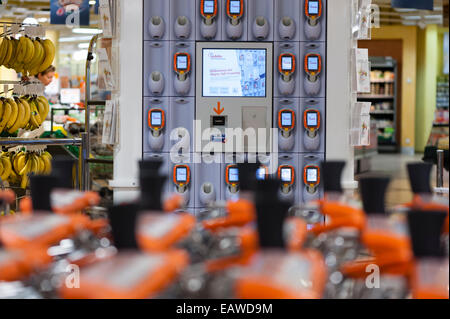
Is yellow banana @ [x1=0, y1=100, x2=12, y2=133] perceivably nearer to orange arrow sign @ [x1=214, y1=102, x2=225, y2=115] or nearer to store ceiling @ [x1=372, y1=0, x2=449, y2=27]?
orange arrow sign @ [x1=214, y1=102, x2=225, y2=115]

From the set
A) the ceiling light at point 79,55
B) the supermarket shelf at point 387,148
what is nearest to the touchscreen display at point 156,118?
the ceiling light at point 79,55

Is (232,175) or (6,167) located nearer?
(232,175)

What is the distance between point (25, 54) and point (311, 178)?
2687 mm

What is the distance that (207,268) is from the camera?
1239mm

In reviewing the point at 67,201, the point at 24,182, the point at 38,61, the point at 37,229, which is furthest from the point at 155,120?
the point at 37,229

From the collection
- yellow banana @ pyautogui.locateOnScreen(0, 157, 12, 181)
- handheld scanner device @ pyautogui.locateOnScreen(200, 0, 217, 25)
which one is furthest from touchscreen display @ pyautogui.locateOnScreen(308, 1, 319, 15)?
yellow banana @ pyautogui.locateOnScreen(0, 157, 12, 181)

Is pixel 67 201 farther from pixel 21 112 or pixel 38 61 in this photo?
pixel 38 61

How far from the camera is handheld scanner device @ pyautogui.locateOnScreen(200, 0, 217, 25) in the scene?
19.8 feet

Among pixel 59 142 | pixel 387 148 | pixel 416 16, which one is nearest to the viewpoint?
pixel 59 142

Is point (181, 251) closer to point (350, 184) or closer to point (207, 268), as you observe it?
point (207, 268)

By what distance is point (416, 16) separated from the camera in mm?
19219

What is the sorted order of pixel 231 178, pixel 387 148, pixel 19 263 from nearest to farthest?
1. pixel 19 263
2. pixel 231 178
3. pixel 387 148

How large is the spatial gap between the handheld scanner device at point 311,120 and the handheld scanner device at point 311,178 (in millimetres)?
308

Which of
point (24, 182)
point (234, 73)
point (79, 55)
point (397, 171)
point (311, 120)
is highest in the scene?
point (79, 55)
